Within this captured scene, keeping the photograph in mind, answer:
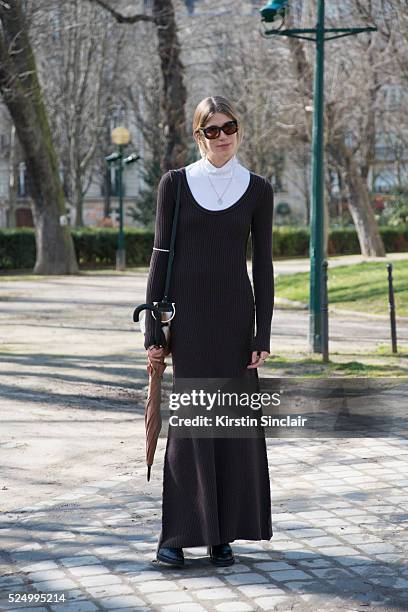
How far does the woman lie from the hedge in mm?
33142

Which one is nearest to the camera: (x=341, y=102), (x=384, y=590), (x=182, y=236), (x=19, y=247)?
(x=384, y=590)

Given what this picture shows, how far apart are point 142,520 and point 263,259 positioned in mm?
1607

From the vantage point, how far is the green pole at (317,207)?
46.0ft

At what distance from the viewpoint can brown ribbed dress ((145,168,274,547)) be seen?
4992 millimetres

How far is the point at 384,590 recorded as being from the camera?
4707 millimetres

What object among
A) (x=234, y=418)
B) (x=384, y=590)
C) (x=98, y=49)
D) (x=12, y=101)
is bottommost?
(x=384, y=590)

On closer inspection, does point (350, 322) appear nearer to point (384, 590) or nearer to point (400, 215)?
point (384, 590)

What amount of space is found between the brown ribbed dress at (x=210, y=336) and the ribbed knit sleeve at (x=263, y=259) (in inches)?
0.9

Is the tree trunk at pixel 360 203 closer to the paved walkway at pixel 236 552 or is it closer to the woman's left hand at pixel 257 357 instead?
the paved walkway at pixel 236 552

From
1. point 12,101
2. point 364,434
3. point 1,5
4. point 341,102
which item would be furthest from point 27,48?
point 364,434

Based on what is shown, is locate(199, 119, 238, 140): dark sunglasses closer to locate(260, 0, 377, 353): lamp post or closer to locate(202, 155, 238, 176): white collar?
locate(202, 155, 238, 176): white collar

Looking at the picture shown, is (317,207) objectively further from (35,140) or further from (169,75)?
(35,140)

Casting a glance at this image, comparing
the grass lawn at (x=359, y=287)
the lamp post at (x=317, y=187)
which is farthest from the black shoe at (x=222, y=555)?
the grass lawn at (x=359, y=287)

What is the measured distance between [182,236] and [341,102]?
30.9m
